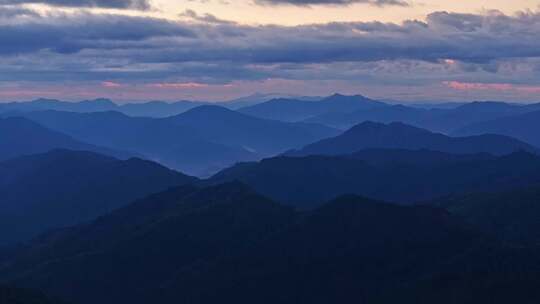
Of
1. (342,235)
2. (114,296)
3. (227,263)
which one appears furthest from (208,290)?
(342,235)

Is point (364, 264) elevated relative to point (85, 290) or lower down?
elevated

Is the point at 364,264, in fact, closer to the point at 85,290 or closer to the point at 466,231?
the point at 466,231

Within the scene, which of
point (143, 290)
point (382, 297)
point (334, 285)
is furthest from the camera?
point (143, 290)

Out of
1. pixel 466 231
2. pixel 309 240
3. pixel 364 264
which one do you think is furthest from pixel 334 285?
pixel 466 231

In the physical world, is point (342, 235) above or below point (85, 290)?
above

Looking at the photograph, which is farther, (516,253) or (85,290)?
(85,290)

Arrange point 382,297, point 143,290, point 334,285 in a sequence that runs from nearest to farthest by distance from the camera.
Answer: point 382,297, point 334,285, point 143,290

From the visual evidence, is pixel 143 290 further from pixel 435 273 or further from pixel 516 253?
pixel 516 253

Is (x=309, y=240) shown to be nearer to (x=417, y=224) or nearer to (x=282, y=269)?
(x=282, y=269)

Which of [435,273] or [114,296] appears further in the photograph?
[114,296]
